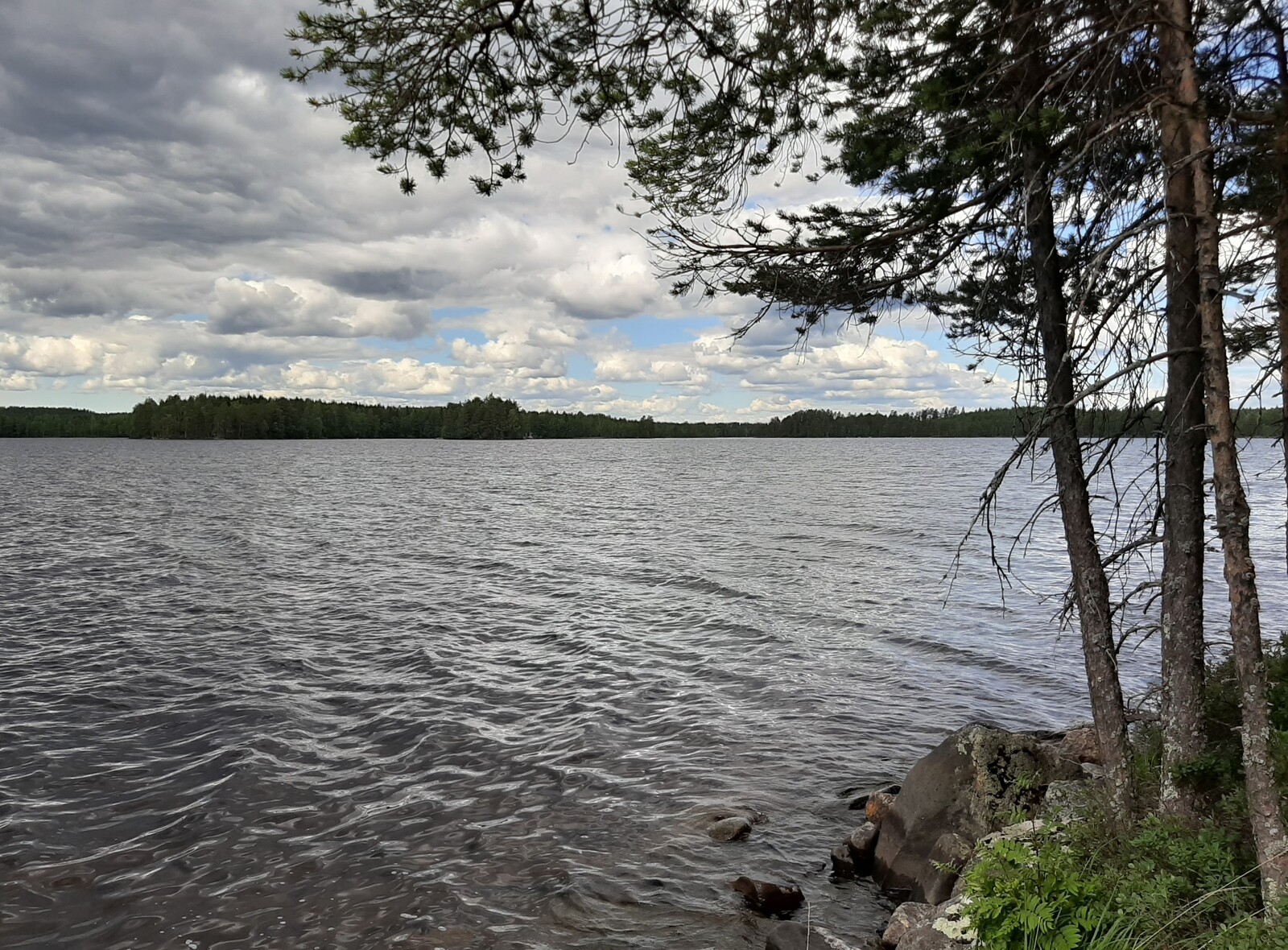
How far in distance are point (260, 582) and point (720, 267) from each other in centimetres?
2315

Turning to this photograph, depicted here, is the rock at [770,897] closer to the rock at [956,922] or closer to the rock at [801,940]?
the rock at [801,940]

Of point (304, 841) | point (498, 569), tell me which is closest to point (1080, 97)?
point (304, 841)

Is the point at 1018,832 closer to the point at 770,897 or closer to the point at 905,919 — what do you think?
the point at 905,919

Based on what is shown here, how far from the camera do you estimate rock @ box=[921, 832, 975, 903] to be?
804cm

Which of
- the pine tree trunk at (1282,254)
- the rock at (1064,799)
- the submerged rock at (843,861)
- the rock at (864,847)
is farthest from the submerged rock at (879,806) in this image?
the pine tree trunk at (1282,254)

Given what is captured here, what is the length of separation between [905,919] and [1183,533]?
4.43 meters

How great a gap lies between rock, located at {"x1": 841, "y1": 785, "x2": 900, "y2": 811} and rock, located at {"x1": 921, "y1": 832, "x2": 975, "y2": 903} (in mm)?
1573

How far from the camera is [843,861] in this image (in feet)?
30.5

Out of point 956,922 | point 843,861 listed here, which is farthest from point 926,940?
point 843,861

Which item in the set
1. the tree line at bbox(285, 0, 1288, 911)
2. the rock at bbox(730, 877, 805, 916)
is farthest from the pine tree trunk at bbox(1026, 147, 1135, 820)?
the rock at bbox(730, 877, 805, 916)

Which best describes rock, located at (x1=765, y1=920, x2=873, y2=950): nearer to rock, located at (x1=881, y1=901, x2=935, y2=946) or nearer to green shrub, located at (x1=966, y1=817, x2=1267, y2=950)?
rock, located at (x1=881, y1=901, x2=935, y2=946)

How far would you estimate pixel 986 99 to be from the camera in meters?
7.29

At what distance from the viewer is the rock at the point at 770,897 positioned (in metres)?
8.35

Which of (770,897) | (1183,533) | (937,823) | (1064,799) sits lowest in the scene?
(770,897)
